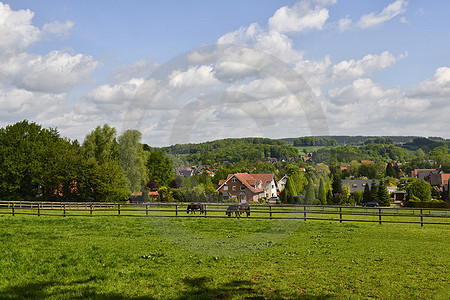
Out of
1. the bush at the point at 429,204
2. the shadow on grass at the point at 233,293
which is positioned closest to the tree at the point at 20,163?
the shadow on grass at the point at 233,293

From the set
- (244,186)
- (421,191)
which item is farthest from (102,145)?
(421,191)

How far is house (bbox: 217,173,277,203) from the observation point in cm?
6292

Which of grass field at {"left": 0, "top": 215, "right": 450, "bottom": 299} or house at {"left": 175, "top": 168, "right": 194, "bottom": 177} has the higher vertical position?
house at {"left": 175, "top": 168, "right": 194, "bottom": 177}

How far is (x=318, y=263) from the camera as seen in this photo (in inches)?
472

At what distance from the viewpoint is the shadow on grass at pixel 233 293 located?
27.9ft

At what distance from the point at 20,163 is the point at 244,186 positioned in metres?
34.7

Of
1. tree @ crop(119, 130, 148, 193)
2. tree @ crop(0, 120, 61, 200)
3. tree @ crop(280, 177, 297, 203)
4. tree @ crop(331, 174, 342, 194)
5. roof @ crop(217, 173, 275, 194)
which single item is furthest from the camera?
tree @ crop(331, 174, 342, 194)

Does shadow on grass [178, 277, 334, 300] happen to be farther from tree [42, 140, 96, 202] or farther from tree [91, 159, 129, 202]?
tree [42, 140, 96, 202]

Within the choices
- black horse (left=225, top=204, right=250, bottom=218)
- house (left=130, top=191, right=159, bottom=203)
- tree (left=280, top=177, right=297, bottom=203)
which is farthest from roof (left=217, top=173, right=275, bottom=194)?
black horse (left=225, top=204, right=250, bottom=218)

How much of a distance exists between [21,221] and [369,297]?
2213 cm

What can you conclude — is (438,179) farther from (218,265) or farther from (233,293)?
(233,293)

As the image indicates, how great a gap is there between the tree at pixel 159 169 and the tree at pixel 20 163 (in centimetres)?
2017

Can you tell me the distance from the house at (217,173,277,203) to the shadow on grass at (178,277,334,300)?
168 ft

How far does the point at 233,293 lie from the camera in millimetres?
8727
